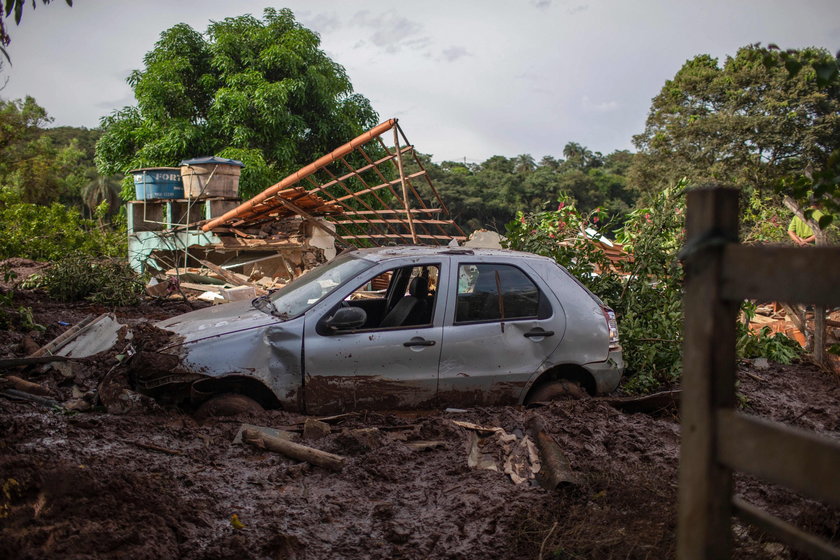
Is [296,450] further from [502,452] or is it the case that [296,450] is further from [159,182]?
[159,182]

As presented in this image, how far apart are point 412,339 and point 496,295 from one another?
35.1 inches

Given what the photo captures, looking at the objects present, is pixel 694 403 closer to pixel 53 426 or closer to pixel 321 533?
pixel 321 533

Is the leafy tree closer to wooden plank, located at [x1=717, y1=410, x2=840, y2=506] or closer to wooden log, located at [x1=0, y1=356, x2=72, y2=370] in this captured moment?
wooden log, located at [x1=0, y1=356, x2=72, y2=370]

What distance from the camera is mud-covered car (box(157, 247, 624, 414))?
17.6 feet

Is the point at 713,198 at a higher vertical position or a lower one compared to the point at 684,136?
lower

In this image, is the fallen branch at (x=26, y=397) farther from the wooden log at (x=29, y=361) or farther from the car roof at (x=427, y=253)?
the car roof at (x=427, y=253)

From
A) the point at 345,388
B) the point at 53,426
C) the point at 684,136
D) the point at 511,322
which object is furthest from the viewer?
the point at 684,136

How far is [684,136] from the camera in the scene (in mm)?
33656

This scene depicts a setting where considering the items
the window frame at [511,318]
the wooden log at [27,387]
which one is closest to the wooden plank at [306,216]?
the wooden log at [27,387]

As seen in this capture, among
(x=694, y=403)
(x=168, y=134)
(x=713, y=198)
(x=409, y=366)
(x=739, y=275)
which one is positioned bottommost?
(x=409, y=366)

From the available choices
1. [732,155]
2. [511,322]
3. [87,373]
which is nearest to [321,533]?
[511,322]

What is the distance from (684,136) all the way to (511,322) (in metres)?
31.3

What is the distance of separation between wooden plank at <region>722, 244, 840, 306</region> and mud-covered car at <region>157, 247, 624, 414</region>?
159 inches

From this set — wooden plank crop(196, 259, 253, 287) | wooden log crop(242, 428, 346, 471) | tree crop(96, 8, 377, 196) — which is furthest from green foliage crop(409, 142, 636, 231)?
wooden log crop(242, 428, 346, 471)
